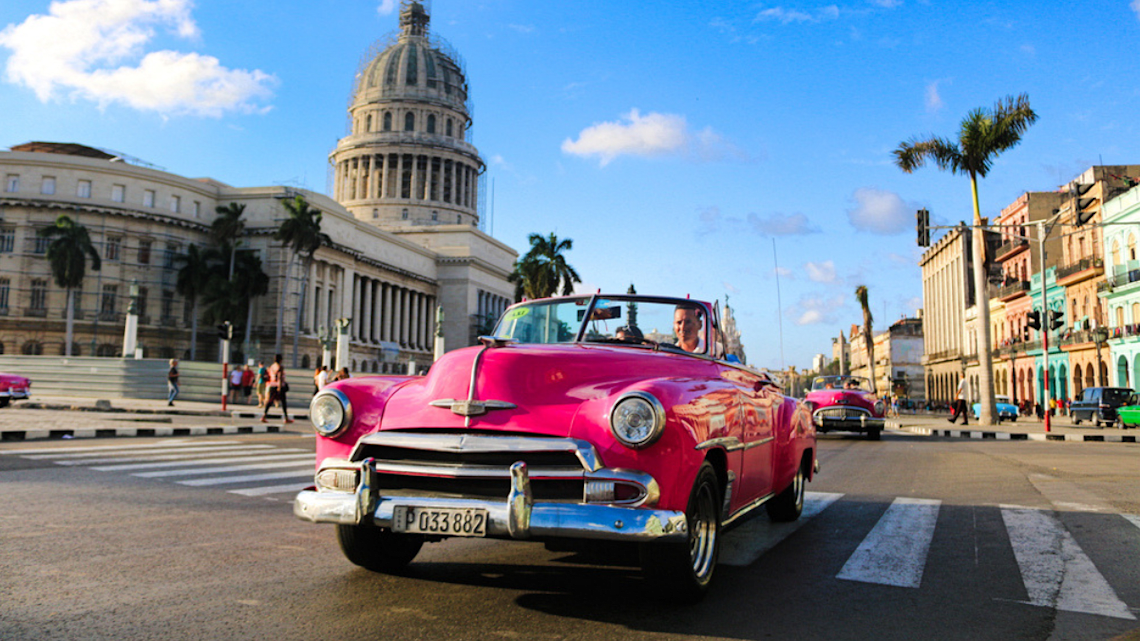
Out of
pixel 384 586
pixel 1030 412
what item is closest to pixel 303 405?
pixel 384 586

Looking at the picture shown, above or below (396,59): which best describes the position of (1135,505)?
below

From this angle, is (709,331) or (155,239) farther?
(155,239)

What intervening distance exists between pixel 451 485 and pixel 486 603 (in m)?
0.66

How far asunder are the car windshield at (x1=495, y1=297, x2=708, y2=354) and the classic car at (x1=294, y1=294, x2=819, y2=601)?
50cm

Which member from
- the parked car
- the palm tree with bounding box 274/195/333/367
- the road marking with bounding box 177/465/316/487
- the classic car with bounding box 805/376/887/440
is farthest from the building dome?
the road marking with bounding box 177/465/316/487

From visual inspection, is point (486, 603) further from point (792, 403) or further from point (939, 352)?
point (939, 352)

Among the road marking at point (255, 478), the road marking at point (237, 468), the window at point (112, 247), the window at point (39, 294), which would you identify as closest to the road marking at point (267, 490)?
the road marking at point (237, 468)

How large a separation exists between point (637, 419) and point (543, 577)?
1.41 metres

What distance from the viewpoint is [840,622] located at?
3.80m

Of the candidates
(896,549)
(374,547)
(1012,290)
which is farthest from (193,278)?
(896,549)

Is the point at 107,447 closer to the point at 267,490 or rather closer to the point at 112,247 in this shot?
the point at 267,490

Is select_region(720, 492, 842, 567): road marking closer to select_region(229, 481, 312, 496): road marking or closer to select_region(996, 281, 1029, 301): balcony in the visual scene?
select_region(229, 481, 312, 496): road marking

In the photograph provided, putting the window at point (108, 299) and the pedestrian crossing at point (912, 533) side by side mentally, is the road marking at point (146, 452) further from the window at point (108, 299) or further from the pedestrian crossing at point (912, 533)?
the window at point (108, 299)

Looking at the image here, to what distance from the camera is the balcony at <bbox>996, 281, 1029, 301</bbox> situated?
5445 centimetres
